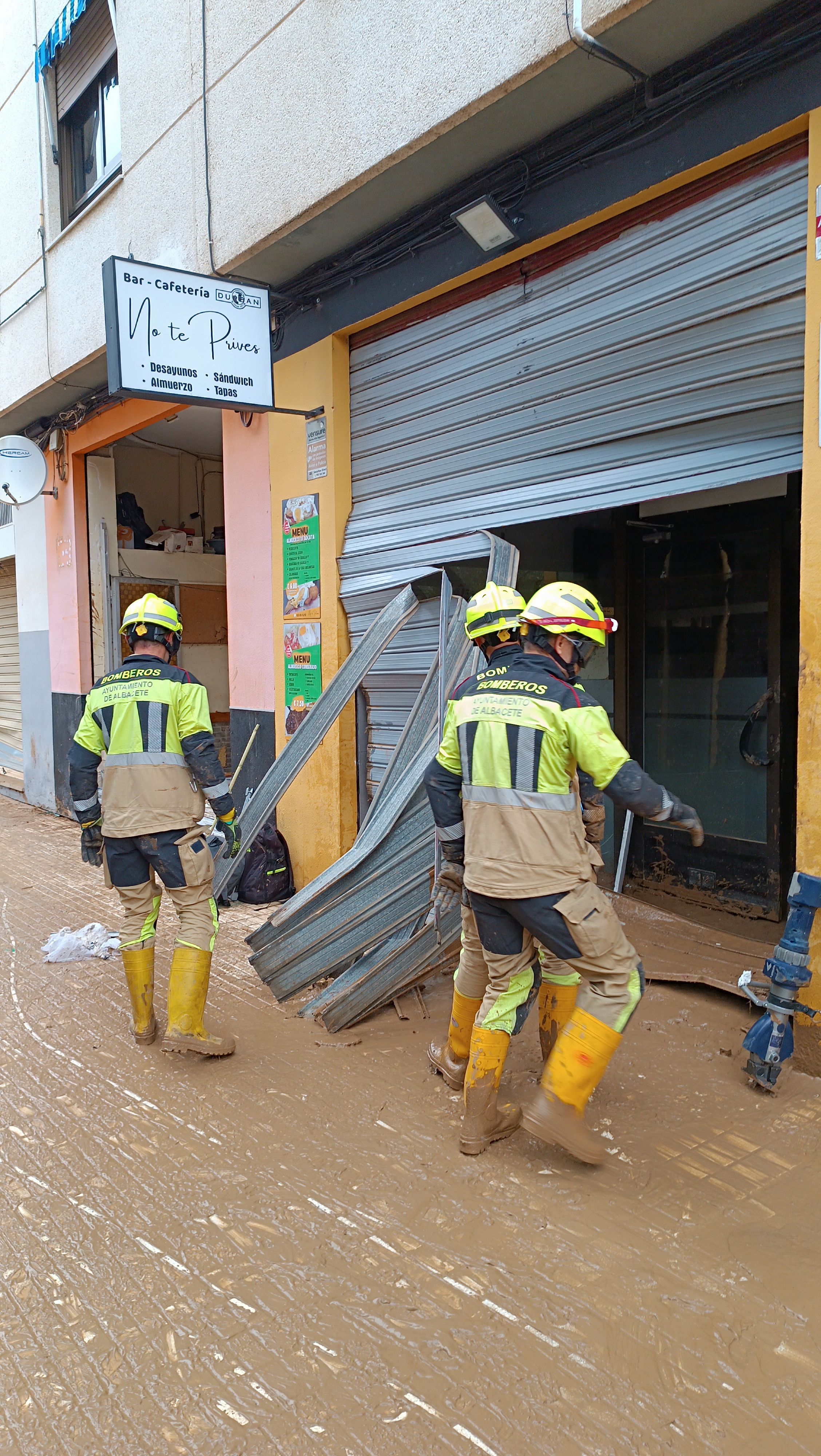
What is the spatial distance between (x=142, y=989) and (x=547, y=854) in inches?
86.4

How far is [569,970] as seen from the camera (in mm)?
3510

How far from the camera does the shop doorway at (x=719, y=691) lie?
532 cm

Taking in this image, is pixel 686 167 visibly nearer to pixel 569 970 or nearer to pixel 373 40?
pixel 373 40

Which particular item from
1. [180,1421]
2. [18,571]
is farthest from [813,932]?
[18,571]

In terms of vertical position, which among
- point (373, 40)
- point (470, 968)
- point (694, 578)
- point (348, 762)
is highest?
point (373, 40)

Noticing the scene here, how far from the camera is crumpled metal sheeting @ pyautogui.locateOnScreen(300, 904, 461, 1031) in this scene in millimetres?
4348

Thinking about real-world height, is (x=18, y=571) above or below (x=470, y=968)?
above

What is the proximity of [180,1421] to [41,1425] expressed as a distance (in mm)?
315

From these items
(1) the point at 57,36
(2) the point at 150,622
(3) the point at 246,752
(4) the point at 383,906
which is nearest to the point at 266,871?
(3) the point at 246,752

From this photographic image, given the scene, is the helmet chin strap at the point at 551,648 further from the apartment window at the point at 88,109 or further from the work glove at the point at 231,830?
the apartment window at the point at 88,109

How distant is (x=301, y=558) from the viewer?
6633 mm

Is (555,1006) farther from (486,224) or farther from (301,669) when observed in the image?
(486,224)

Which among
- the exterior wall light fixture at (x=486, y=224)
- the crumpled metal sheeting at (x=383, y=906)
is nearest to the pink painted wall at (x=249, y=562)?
the exterior wall light fixture at (x=486, y=224)

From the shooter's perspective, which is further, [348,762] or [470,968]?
[348,762]
